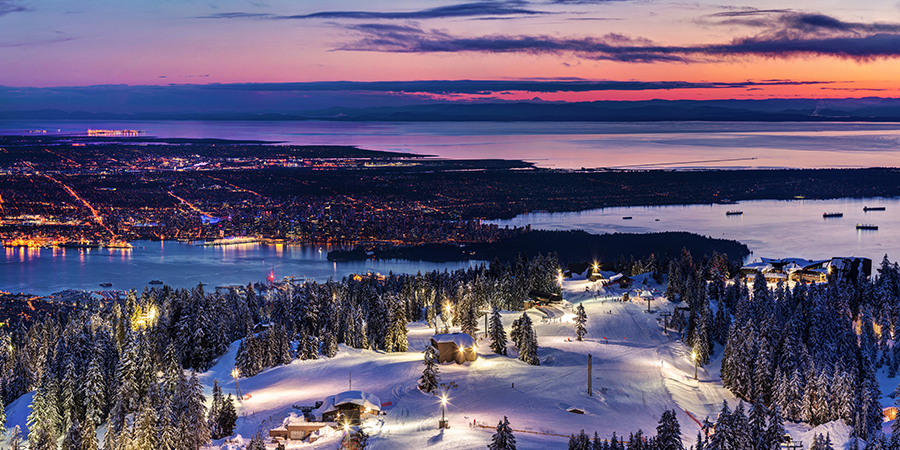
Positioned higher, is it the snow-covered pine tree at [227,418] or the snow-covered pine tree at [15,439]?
the snow-covered pine tree at [227,418]

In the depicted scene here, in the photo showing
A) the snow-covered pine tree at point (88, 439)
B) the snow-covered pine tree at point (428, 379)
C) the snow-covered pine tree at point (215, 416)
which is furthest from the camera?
the snow-covered pine tree at point (428, 379)

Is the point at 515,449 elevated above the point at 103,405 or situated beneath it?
elevated above

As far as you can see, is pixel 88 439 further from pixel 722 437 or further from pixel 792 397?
pixel 792 397

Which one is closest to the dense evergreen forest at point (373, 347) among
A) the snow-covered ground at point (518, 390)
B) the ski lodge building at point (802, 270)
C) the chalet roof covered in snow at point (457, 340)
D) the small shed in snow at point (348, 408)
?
the snow-covered ground at point (518, 390)

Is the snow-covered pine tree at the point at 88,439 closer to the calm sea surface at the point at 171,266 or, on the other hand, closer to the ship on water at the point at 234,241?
the calm sea surface at the point at 171,266

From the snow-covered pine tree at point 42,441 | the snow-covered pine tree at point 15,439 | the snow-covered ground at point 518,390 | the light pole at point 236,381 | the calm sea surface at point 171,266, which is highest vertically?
the snow-covered ground at point 518,390

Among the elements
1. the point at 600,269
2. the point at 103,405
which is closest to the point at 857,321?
the point at 600,269

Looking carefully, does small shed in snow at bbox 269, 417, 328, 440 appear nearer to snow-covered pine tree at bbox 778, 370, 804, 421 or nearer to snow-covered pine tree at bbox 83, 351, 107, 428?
snow-covered pine tree at bbox 83, 351, 107, 428

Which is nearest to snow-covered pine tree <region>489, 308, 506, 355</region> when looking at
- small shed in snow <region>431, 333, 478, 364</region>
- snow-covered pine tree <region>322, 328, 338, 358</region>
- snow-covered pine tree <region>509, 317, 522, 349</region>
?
snow-covered pine tree <region>509, 317, 522, 349</region>

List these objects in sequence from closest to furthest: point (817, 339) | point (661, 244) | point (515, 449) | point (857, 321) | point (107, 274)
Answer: point (515, 449), point (817, 339), point (857, 321), point (107, 274), point (661, 244)

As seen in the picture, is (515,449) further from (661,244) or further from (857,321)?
(661,244)
